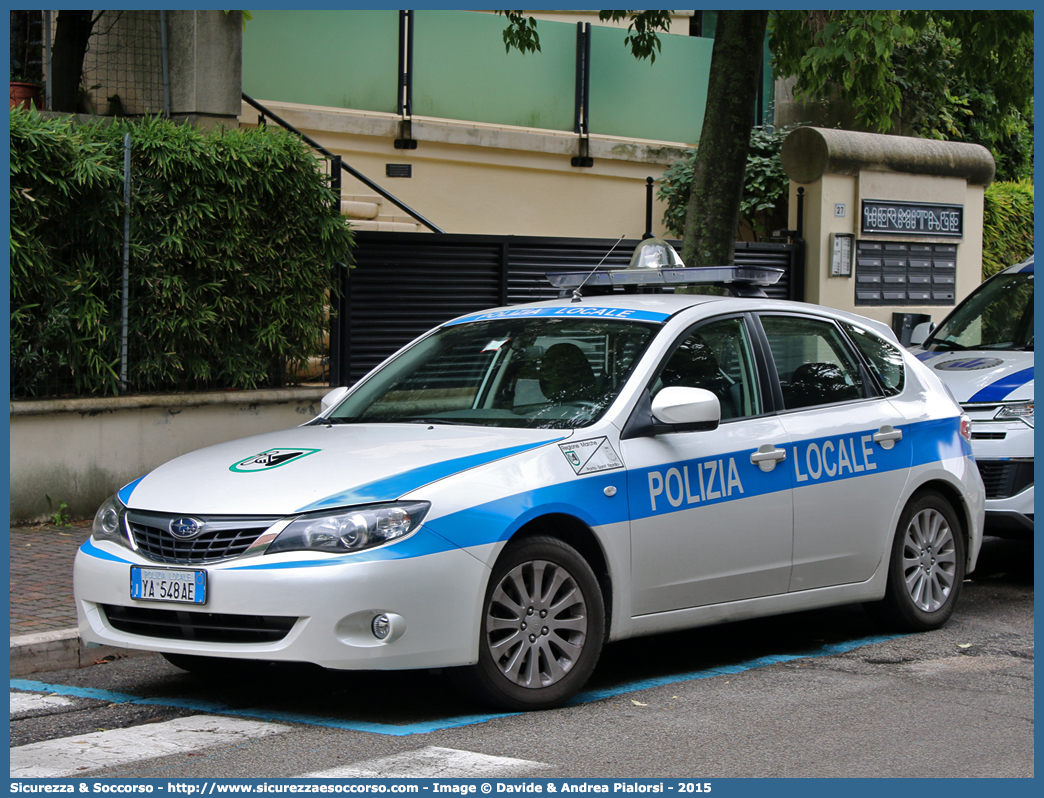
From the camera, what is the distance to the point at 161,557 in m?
5.46

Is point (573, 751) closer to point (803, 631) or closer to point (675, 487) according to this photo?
point (675, 487)

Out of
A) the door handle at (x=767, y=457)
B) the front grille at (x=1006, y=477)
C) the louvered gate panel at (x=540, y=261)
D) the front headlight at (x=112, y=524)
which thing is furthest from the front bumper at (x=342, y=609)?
the louvered gate panel at (x=540, y=261)

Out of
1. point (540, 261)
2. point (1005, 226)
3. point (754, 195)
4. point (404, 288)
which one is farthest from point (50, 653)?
point (1005, 226)

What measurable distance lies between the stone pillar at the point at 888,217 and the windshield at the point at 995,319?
5.09 meters

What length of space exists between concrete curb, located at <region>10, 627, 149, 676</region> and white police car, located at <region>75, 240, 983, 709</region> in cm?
86

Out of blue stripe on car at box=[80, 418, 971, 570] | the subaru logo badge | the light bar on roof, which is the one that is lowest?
the subaru logo badge

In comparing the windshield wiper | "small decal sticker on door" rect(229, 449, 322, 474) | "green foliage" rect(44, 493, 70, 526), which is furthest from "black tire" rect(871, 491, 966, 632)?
"green foliage" rect(44, 493, 70, 526)

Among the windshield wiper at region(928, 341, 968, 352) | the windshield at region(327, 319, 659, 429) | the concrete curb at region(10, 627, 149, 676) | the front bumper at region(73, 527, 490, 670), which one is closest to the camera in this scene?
the front bumper at region(73, 527, 490, 670)

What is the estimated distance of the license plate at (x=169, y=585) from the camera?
527 centimetres

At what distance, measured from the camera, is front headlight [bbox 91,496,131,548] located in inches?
225

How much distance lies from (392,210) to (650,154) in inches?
169

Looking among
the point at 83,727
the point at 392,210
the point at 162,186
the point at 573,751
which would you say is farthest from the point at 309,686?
the point at 392,210

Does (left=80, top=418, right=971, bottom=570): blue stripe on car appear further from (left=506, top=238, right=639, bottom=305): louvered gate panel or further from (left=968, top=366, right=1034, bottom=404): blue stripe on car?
(left=506, top=238, right=639, bottom=305): louvered gate panel

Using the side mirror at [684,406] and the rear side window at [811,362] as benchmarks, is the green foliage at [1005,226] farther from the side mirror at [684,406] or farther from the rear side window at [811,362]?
the side mirror at [684,406]
